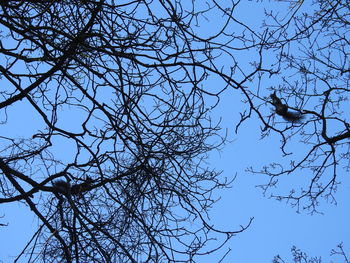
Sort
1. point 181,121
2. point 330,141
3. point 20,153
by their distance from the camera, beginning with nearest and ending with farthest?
1. point 181,121
2. point 20,153
3. point 330,141

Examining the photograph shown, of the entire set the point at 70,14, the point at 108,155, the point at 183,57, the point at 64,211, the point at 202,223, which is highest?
the point at 70,14

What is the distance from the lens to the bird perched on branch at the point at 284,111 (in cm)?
412

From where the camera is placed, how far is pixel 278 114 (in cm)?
423

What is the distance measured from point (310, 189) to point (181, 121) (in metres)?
2.30

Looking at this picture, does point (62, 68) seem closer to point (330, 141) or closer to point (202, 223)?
point (202, 223)

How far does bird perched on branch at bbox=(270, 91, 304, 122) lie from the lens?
4121 mm

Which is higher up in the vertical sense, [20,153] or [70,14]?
[70,14]

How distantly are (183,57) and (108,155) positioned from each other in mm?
859

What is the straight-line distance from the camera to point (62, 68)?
11.6 ft

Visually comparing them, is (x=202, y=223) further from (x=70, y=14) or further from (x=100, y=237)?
(x=70, y=14)

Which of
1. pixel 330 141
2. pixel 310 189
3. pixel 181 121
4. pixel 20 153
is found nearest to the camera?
pixel 181 121

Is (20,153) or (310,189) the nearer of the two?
(20,153)

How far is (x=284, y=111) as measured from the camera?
4.19 m

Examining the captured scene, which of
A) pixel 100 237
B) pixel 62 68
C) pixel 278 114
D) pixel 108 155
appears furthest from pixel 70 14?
pixel 278 114
